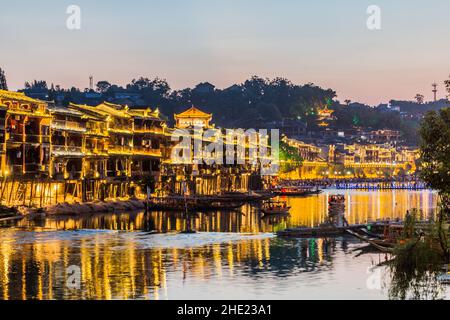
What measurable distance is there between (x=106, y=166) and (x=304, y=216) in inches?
1123

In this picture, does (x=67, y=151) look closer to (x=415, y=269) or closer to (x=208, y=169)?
(x=208, y=169)

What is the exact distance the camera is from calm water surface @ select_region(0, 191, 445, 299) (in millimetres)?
43156

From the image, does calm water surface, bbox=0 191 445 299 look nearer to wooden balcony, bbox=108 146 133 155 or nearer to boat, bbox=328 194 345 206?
wooden balcony, bbox=108 146 133 155

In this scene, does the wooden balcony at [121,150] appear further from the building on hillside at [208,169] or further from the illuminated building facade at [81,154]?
the building on hillside at [208,169]

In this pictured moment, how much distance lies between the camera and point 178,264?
173 feet

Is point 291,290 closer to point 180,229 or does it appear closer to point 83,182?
point 180,229

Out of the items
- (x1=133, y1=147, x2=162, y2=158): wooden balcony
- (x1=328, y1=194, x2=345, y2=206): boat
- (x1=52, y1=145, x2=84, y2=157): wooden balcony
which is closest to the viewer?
(x1=52, y1=145, x2=84, y2=157): wooden balcony

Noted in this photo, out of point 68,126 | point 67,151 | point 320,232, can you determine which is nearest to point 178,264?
point 320,232

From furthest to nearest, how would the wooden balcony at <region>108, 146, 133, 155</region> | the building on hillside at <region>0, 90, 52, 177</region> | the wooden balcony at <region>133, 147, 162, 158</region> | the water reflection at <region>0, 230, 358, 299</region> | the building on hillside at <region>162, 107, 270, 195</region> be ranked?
the building on hillside at <region>162, 107, 270, 195</region>
the wooden balcony at <region>133, 147, 162, 158</region>
the wooden balcony at <region>108, 146, 133, 155</region>
the building on hillside at <region>0, 90, 52, 177</region>
the water reflection at <region>0, 230, 358, 299</region>

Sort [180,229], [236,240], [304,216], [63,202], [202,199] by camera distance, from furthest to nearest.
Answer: [202,199]
[304,216]
[63,202]
[180,229]
[236,240]

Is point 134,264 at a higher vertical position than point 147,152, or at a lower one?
lower

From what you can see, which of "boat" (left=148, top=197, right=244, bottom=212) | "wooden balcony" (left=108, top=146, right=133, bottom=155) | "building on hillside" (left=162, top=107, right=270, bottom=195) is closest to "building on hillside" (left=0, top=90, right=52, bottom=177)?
"boat" (left=148, top=197, right=244, bottom=212)
